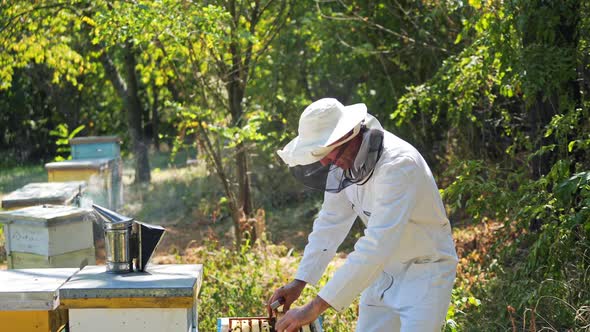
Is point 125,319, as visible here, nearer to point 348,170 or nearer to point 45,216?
point 348,170

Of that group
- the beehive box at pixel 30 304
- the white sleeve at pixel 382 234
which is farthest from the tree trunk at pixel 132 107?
the white sleeve at pixel 382 234

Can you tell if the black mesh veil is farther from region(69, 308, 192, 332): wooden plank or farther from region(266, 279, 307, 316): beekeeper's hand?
region(69, 308, 192, 332): wooden plank

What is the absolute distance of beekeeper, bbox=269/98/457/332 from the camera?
2.28 m

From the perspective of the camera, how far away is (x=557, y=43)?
459 cm

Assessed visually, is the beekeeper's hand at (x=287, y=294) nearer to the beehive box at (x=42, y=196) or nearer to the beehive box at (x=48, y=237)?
the beehive box at (x=48, y=237)

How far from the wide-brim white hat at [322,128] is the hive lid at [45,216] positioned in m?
2.18

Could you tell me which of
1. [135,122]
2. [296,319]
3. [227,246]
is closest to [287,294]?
[296,319]

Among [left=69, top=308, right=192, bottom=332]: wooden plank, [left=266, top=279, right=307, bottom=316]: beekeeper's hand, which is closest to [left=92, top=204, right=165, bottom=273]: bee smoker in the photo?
[left=69, top=308, right=192, bottom=332]: wooden plank

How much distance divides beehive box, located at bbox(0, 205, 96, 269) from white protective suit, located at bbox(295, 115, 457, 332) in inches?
86.0

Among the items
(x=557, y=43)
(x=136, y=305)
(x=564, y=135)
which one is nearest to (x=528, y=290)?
(x=564, y=135)

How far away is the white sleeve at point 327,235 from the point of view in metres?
2.65

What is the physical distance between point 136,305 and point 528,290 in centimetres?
241

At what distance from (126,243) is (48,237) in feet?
5.11

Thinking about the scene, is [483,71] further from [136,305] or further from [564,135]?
[136,305]
